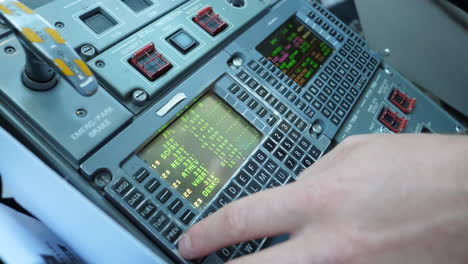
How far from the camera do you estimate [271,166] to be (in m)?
1.13

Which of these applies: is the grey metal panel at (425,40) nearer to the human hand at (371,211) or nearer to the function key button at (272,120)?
the function key button at (272,120)

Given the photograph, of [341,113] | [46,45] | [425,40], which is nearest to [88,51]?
[46,45]

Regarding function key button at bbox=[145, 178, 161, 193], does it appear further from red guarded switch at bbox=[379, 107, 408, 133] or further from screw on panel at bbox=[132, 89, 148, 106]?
red guarded switch at bbox=[379, 107, 408, 133]

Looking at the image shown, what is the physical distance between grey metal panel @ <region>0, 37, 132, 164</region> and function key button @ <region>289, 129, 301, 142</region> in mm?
480

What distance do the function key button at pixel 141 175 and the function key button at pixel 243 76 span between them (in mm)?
437

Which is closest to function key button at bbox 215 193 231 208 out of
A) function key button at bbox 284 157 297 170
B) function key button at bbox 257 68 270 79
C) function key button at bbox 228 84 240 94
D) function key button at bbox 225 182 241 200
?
function key button at bbox 225 182 241 200

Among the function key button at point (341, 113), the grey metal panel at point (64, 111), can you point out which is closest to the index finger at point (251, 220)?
the grey metal panel at point (64, 111)

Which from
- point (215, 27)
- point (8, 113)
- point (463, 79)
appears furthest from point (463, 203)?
point (463, 79)

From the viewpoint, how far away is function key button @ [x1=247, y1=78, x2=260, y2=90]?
124 centimetres

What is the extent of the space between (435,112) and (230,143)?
3.32 feet

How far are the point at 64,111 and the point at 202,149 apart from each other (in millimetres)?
355

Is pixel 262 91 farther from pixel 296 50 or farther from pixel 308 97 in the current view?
pixel 296 50

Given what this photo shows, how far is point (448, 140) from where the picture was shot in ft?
2.67

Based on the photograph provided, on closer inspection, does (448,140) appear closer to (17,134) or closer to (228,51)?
(228,51)
